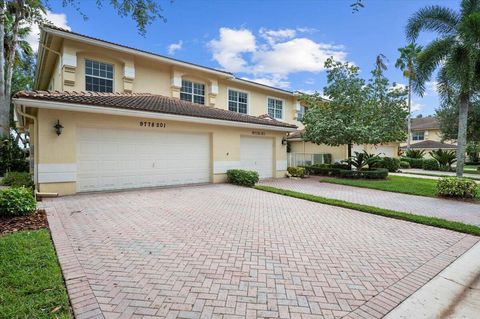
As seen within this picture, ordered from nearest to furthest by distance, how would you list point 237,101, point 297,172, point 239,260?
point 239,260, point 297,172, point 237,101

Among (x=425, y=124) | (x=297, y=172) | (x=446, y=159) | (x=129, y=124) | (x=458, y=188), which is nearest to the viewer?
(x=458, y=188)

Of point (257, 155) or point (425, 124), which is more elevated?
point (425, 124)

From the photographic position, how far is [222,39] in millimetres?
18672

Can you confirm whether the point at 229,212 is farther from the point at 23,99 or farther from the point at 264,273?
the point at 23,99

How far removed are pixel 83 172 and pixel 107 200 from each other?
83.0 inches

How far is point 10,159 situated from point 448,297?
20951 mm

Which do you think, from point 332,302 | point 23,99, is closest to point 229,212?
point 332,302

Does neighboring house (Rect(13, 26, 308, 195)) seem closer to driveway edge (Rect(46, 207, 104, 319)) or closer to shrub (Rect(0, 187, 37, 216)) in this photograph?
shrub (Rect(0, 187, 37, 216))

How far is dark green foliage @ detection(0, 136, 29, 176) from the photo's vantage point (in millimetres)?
15742

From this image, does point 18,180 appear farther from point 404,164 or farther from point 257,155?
point 404,164

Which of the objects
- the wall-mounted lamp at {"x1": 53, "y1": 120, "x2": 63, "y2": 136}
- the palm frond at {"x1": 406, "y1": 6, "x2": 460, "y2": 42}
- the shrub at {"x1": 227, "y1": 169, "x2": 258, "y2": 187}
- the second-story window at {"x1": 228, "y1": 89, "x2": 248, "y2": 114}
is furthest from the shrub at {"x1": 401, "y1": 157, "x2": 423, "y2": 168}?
the wall-mounted lamp at {"x1": 53, "y1": 120, "x2": 63, "y2": 136}

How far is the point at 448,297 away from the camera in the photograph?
11.7 ft

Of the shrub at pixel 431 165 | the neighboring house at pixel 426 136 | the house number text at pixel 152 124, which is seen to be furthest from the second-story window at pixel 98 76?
the neighboring house at pixel 426 136

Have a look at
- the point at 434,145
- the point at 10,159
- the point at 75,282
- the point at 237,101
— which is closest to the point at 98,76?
the point at 10,159
